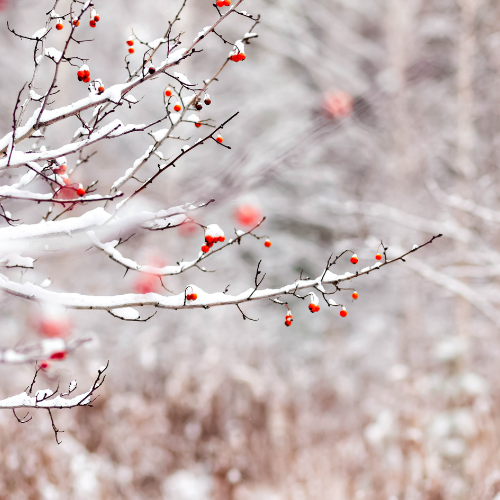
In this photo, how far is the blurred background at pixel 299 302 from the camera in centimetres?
409

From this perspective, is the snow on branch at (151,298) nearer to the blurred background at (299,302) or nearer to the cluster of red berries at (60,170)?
the blurred background at (299,302)

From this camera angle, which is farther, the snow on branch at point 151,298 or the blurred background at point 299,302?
the blurred background at point 299,302

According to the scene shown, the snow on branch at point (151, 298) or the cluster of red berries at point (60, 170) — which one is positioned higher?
the cluster of red berries at point (60, 170)

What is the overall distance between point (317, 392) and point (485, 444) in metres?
2.71

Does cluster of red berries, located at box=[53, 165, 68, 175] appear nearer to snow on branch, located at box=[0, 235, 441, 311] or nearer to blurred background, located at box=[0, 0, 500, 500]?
blurred background, located at box=[0, 0, 500, 500]

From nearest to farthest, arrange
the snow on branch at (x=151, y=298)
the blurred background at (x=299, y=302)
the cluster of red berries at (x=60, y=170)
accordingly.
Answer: the snow on branch at (x=151, y=298) → the cluster of red berries at (x=60, y=170) → the blurred background at (x=299, y=302)

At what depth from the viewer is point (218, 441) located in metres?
5.15

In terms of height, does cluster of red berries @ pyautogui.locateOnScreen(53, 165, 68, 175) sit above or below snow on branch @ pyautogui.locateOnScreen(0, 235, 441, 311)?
above

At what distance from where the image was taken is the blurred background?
4.09 metres

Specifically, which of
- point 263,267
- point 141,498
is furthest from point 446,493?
point 263,267

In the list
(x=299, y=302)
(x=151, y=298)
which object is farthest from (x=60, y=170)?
(x=299, y=302)

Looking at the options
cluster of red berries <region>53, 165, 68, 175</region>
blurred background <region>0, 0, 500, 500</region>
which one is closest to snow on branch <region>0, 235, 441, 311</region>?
blurred background <region>0, 0, 500, 500</region>

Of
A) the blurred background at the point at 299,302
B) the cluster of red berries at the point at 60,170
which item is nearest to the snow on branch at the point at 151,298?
the blurred background at the point at 299,302

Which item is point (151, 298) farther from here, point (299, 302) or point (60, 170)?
point (299, 302)
